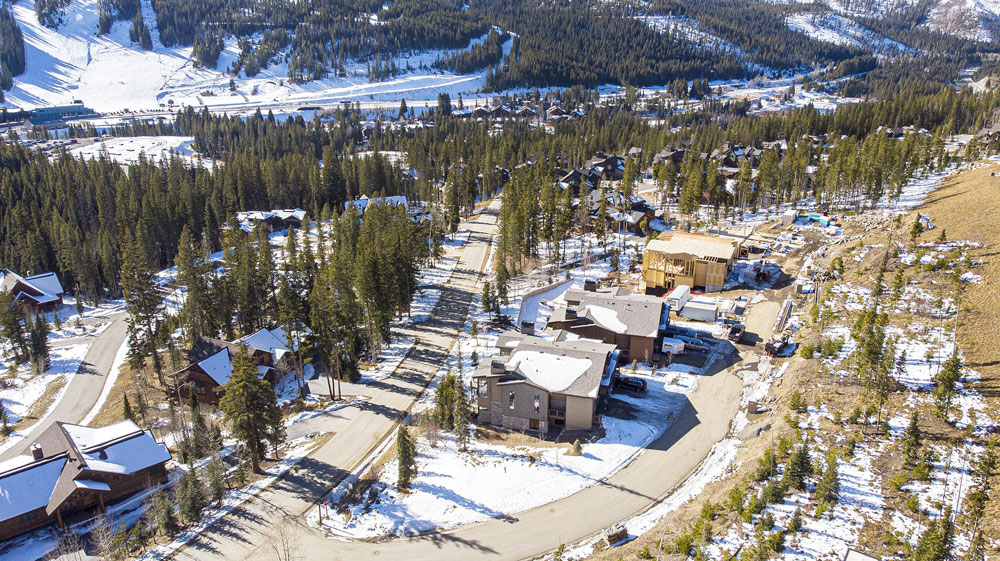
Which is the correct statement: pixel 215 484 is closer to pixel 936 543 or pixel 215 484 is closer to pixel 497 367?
pixel 497 367

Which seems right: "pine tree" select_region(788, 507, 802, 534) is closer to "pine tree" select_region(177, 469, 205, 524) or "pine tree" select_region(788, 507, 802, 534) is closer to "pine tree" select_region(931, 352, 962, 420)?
"pine tree" select_region(931, 352, 962, 420)

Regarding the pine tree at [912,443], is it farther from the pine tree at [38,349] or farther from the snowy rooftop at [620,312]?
the pine tree at [38,349]

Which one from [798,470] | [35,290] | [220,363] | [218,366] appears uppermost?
[798,470]

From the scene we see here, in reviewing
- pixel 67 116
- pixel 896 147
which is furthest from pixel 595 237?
pixel 67 116

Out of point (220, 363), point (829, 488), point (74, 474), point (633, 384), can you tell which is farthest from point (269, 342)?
point (829, 488)

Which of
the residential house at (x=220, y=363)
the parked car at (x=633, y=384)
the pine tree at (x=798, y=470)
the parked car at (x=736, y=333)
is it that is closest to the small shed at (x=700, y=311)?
the parked car at (x=736, y=333)

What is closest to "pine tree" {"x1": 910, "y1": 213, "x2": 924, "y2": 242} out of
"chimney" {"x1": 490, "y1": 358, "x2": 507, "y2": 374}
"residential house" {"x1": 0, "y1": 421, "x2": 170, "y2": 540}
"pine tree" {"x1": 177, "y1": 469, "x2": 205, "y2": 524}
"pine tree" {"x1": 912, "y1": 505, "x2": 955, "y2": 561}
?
"pine tree" {"x1": 912, "y1": 505, "x2": 955, "y2": 561}
